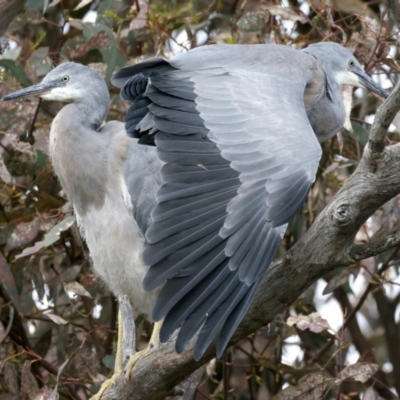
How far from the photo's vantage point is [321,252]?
92.4 inches

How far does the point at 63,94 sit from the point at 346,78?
3.10 ft

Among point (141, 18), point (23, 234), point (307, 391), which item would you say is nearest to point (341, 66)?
point (141, 18)

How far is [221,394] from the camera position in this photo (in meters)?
3.32

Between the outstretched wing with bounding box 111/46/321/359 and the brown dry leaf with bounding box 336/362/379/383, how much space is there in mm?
603

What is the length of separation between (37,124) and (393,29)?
1.32 metres

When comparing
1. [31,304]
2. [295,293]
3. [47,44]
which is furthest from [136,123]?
[47,44]

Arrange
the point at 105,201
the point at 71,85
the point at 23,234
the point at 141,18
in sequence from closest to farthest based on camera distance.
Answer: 1. the point at 105,201
2. the point at 71,85
3. the point at 23,234
4. the point at 141,18

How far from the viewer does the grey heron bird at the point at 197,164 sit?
2.23 m

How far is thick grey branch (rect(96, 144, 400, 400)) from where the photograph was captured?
2287 mm

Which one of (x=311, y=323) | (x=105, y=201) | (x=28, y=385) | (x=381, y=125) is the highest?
(x=381, y=125)

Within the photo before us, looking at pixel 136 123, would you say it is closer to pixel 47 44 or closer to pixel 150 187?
pixel 150 187

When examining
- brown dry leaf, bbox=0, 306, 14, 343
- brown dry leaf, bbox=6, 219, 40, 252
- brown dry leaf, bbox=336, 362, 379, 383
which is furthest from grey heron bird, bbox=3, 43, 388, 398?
brown dry leaf, bbox=336, 362, 379, 383

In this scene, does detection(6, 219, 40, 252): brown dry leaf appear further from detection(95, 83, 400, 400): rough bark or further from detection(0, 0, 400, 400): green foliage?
detection(95, 83, 400, 400): rough bark

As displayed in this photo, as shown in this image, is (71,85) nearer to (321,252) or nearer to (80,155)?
(80,155)
